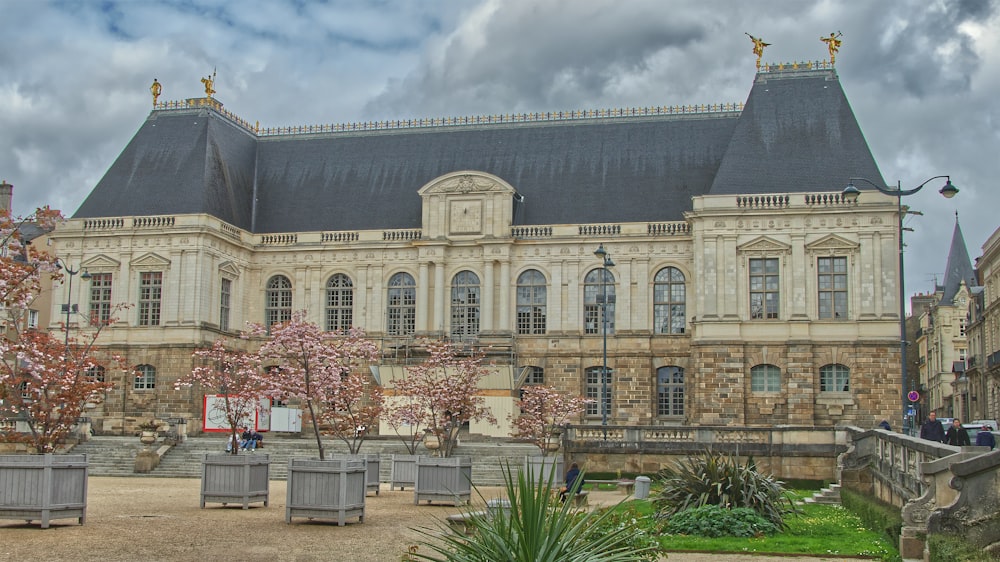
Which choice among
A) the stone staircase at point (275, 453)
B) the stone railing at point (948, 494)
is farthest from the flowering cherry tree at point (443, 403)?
the stone railing at point (948, 494)

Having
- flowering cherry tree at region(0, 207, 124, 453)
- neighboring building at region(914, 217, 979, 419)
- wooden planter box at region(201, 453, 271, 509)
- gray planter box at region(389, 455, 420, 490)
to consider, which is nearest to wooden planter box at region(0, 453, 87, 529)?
flowering cherry tree at region(0, 207, 124, 453)

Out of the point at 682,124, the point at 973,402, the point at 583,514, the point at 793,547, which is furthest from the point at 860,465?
the point at 973,402

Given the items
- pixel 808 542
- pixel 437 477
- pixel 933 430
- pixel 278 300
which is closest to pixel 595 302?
pixel 278 300

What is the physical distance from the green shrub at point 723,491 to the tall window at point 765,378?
26504 millimetres

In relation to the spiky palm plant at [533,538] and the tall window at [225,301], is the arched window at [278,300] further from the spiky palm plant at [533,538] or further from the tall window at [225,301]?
the spiky palm plant at [533,538]

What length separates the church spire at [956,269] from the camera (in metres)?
86.5

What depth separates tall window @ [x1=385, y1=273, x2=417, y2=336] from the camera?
52.1 meters

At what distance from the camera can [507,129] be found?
183ft

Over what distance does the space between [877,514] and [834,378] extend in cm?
2742

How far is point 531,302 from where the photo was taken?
5097 cm

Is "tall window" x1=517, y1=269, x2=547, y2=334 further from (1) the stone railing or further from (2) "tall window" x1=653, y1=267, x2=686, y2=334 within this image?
(1) the stone railing

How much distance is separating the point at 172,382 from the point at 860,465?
32285 mm

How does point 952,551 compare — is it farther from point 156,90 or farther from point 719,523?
point 156,90

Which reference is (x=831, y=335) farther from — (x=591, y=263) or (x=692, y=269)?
(x=591, y=263)
